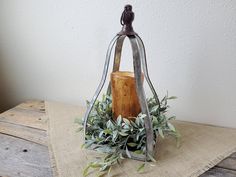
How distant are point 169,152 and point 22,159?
0.37m

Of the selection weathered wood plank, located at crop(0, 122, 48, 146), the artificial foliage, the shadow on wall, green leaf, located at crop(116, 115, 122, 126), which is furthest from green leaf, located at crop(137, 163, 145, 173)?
the shadow on wall

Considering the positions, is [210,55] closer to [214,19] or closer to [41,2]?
[214,19]

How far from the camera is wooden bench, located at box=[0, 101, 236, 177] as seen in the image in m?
0.57

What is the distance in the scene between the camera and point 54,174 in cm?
56

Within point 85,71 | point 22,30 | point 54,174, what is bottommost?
point 54,174

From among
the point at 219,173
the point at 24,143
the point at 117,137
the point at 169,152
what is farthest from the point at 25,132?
the point at 219,173

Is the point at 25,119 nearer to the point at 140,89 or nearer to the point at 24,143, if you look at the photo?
the point at 24,143

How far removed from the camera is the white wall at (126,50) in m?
0.72

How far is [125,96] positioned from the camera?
63 cm

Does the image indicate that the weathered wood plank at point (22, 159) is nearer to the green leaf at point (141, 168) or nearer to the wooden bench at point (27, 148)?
the wooden bench at point (27, 148)

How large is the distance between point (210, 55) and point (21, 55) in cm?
76

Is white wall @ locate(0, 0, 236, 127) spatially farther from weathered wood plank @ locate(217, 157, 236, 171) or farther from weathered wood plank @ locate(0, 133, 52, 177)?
weathered wood plank @ locate(0, 133, 52, 177)

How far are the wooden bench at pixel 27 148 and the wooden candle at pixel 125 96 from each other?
22 cm

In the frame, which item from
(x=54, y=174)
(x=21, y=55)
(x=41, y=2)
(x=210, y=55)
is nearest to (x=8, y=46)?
(x=21, y=55)
